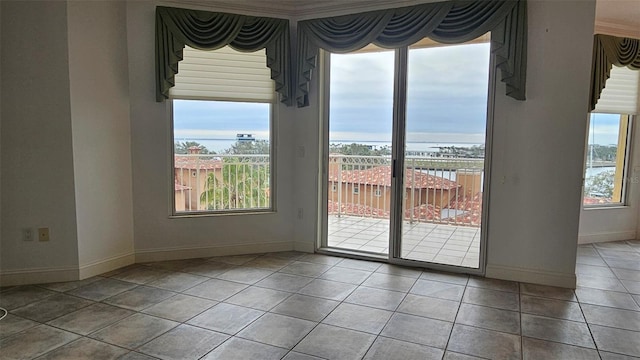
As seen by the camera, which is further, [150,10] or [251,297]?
[150,10]

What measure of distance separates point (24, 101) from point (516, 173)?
4.16m

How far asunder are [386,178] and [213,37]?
2.55 meters

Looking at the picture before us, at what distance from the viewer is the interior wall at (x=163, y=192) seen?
381 centimetres

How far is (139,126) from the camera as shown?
3873 mm

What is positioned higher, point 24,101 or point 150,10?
point 150,10

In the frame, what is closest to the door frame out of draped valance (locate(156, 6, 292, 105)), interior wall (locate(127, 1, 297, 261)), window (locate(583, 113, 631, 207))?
interior wall (locate(127, 1, 297, 261))

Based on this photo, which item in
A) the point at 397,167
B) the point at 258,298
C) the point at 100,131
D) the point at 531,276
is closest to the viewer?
the point at 258,298

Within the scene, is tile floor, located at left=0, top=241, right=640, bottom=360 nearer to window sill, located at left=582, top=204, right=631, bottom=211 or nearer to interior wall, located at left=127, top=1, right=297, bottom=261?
interior wall, located at left=127, top=1, right=297, bottom=261

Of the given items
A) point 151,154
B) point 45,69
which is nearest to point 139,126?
point 151,154

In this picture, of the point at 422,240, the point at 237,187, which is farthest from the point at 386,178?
the point at 237,187

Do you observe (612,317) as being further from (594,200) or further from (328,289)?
(594,200)

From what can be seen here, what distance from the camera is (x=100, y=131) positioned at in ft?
11.8

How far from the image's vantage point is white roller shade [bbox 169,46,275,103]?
13.0ft

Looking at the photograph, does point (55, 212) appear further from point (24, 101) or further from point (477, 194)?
point (477, 194)
